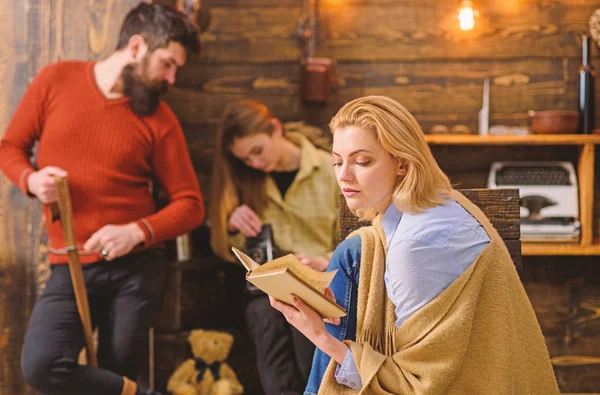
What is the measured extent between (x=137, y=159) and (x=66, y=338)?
2.25ft

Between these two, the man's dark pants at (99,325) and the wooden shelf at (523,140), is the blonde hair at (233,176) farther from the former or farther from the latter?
the wooden shelf at (523,140)

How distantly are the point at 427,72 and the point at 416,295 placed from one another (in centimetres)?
217

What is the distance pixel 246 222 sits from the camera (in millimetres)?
3113

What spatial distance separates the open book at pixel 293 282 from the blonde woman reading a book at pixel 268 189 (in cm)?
135

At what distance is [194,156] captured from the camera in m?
3.57

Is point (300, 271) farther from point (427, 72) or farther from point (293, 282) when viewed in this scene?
point (427, 72)

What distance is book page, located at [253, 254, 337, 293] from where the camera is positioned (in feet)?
5.22

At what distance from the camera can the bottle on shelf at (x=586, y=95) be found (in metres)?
3.41

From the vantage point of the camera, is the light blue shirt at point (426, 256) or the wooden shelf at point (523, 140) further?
the wooden shelf at point (523, 140)

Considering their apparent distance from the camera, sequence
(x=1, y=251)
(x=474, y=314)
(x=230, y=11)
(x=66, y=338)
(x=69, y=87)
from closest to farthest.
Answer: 1. (x=474, y=314)
2. (x=66, y=338)
3. (x=69, y=87)
4. (x=1, y=251)
5. (x=230, y=11)

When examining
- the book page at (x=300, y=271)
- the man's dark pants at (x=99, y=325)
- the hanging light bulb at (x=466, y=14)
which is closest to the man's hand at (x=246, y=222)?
the man's dark pants at (x=99, y=325)

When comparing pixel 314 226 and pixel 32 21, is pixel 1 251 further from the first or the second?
pixel 314 226

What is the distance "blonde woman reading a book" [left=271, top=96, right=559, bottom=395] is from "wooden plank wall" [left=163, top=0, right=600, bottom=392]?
6.10 ft

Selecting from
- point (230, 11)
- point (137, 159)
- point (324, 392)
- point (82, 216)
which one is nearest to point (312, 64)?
point (230, 11)
